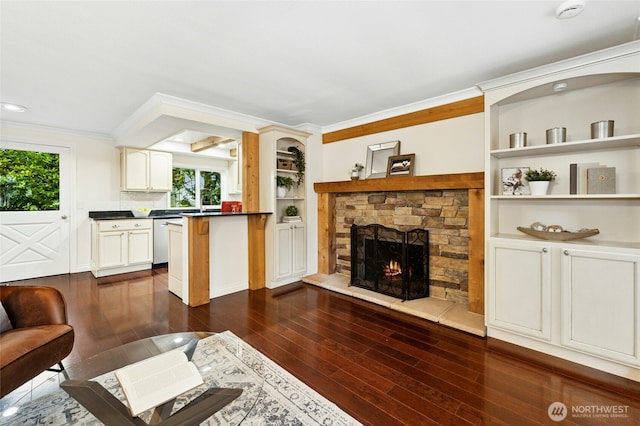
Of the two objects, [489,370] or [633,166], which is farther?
[633,166]

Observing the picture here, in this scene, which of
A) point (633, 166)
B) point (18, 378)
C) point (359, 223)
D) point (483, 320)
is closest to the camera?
point (18, 378)

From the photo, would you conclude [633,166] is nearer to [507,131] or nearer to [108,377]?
[507,131]

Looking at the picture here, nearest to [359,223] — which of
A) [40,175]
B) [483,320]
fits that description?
[483,320]

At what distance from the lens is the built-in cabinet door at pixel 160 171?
5.34 metres

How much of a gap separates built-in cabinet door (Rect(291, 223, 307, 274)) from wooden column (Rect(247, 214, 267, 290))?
17.2 inches

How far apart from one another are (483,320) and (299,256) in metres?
2.43

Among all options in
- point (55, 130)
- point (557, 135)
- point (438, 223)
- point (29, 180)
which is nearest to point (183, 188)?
point (55, 130)

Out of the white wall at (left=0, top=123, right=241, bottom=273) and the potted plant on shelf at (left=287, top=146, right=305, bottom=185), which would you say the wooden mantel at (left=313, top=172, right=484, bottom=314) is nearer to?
the potted plant on shelf at (left=287, top=146, right=305, bottom=185)

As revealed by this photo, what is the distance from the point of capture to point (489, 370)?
7.02ft

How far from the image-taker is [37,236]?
4562 mm

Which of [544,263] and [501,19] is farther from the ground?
[501,19]

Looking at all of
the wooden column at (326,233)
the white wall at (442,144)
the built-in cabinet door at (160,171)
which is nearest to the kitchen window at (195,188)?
the built-in cabinet door at (160,171)

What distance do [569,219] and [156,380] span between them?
3.25 meters

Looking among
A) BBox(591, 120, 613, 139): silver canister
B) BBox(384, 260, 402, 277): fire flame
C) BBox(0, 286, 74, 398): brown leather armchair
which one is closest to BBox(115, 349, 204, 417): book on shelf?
BBox(0, 286, 74, 398): brown leather armchair
